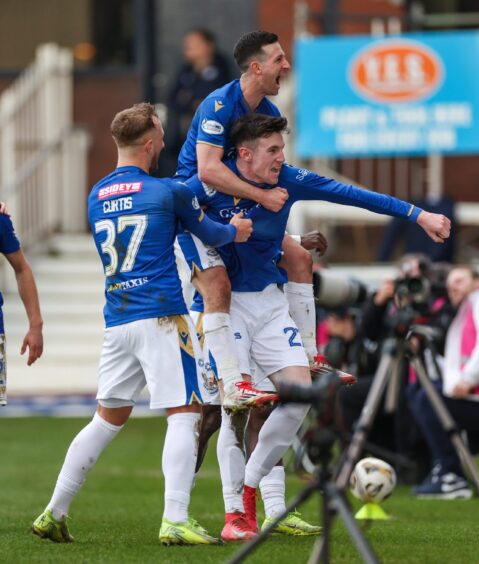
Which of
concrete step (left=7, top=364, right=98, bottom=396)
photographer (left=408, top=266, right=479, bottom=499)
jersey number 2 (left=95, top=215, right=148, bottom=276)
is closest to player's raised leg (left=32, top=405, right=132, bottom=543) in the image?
jersey number 2 (left=95, top=215, right=148, bottom=276)

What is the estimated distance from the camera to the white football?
7898 mm

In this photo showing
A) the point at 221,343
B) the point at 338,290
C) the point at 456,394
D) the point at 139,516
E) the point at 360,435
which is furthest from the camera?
the point at 456,394

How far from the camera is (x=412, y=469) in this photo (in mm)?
11852

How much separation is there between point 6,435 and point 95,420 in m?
8.25

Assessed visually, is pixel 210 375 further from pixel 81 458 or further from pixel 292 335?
pixel 81 458

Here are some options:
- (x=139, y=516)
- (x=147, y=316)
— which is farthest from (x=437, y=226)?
(x=139, y=516)

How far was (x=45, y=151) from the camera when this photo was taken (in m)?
18.4

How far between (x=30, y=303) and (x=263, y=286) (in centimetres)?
124

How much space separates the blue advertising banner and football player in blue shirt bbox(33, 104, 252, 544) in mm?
9422

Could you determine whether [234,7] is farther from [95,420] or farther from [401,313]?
[401,313]

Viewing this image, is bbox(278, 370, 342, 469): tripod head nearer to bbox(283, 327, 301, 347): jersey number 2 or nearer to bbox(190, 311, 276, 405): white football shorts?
bbox(190, 311, 276, 405): white football shorts

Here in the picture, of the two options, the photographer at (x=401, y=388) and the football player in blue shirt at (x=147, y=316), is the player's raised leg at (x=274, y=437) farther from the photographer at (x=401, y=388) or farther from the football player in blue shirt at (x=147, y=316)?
the photographer at (x=401, y=388)

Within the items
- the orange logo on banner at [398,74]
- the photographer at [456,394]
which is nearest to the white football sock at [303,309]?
the photographer at [456,394]

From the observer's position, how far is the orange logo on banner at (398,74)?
16.5 meters
